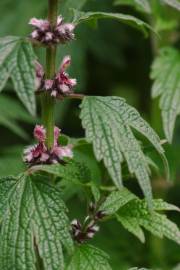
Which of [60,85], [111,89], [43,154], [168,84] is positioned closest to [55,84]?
[60,85]

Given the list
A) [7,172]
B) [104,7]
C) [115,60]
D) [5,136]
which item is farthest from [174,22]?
[5,136]

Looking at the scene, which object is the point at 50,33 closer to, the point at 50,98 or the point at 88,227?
the point at 50,98

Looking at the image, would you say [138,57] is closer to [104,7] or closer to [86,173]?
[104,7]

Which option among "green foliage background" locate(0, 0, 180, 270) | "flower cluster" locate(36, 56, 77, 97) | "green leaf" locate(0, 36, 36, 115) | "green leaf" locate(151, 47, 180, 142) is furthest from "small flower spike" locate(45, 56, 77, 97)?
"green foliage background" locate(0, 0, 180, 270)

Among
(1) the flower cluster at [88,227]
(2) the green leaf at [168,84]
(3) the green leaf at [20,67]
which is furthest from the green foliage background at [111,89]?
(3) the green leaf at [20,67]

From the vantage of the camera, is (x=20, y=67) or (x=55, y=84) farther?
(x=55, y=84)

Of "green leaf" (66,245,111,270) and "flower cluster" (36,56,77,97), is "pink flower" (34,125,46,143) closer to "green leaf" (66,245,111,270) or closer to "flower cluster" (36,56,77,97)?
"flower cluster" (36,56,77,97)
